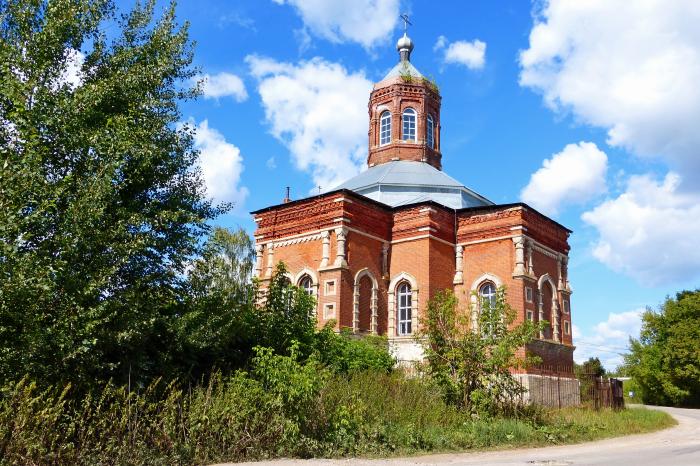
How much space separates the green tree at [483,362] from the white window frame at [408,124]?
16668mm

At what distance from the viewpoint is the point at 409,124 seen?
100ft

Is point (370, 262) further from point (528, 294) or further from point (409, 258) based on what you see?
point (528, 294)

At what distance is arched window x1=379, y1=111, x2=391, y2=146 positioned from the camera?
30.6 meters

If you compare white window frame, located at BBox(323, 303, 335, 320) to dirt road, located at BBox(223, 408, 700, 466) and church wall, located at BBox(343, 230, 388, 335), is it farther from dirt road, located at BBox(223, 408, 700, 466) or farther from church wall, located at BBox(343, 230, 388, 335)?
dirt road, located at BBox(223, 408, 700, 466)

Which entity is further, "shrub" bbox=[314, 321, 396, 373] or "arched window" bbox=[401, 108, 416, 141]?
"arched window" bbox=[401, 108, 416, 141]

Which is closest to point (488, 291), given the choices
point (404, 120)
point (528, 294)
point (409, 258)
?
point (528, 294)

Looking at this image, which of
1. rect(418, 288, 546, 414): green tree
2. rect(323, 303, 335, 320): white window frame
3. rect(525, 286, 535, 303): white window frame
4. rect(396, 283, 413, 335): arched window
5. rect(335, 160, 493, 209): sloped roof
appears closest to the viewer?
rect(418, 288, 546, 414): green tree

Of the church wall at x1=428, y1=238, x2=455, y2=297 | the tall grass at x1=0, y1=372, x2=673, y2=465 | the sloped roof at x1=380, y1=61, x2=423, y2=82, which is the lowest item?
the tall grass at x1=0, y1=372, x2=673, y2=465

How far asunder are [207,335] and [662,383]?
28449 millimetres

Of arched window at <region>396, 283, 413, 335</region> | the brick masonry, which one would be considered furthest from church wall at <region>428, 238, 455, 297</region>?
arched window at <region>396, 283, 413, 335</region>

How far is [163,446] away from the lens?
8852 millimetres

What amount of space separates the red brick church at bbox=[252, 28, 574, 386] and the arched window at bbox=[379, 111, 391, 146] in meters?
6.47

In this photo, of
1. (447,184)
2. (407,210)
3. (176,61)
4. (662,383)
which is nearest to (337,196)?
(407,210)

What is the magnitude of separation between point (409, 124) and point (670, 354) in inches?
665
